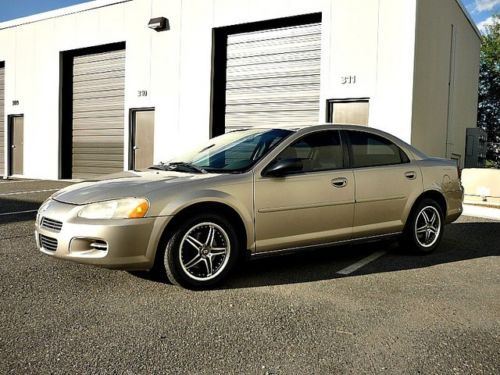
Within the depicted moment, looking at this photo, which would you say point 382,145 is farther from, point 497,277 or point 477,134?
point 477,134

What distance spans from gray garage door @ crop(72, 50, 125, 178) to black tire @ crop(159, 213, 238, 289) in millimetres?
13190

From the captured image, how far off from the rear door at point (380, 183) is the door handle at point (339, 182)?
0.18 m

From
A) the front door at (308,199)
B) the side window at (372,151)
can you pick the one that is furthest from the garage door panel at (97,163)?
the front door at (308,199)

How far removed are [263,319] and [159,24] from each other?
1354 cm

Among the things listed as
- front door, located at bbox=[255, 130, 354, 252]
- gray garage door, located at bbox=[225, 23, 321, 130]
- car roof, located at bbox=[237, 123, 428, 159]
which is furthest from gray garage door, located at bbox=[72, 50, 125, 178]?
front door, located at bbox=[255, 130, 354, 252]

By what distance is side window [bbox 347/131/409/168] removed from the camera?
5.41 metres

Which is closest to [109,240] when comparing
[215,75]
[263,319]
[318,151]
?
[263,319]

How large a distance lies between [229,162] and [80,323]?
2.06 m

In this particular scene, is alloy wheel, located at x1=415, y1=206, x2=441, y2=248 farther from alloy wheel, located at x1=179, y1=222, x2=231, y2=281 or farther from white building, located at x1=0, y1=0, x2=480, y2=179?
white building, located at x1=0, y1=0, x2=480, y2=179

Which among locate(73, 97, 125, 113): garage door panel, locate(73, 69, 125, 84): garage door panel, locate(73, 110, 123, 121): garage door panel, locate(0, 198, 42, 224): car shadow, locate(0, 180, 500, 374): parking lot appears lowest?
locate(0, 198, 42, 224): car shadow

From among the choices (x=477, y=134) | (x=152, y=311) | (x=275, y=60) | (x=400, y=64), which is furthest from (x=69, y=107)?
(x=152, y=311)

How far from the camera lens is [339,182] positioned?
16.7ft

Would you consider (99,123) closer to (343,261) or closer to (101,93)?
(101,93)

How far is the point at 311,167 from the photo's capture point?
5.00 meters
